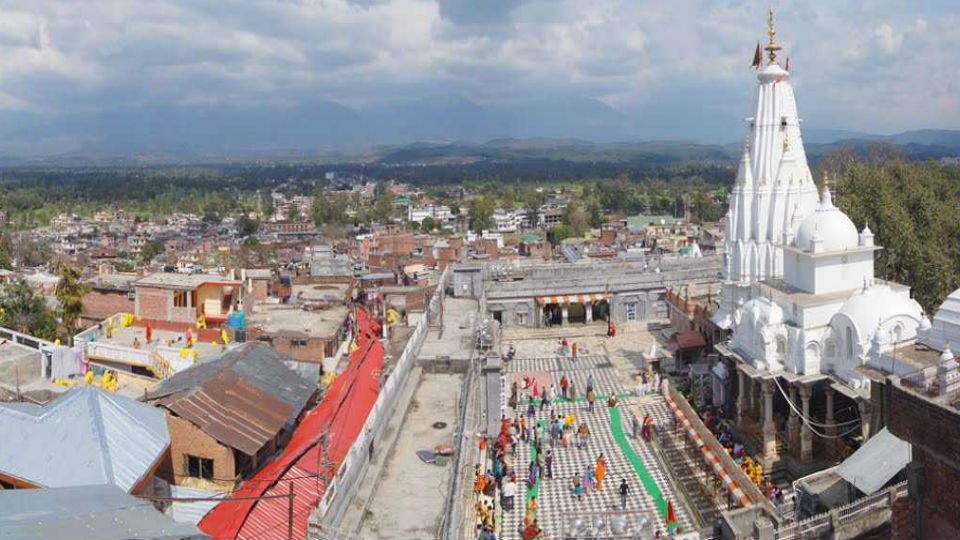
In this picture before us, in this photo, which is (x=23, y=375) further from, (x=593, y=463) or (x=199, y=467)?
(x=593, y=463)

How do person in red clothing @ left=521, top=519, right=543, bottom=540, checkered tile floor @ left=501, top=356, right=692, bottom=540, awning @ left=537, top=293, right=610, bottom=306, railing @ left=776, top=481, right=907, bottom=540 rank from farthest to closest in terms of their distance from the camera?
awning @ left=537, top=293, right=610, bottom=306, checkered tile floor @ left=501, top=356, right=692, bottom=540, person in red clothing @ left=521, top=519, right=543, bottom=540, railing @ left=776, top=481, right=907, bottom=540

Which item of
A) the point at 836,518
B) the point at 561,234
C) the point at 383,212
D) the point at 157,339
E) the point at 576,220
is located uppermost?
the point at 383,212

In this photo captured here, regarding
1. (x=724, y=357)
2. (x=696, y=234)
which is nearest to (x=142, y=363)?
(x=724, y=357)

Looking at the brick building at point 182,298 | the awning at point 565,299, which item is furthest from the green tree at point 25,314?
the awning at point 565,299

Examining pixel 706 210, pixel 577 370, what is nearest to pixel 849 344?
pixel 577 370

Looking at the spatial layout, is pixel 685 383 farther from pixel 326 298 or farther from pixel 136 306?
pixel 136 306

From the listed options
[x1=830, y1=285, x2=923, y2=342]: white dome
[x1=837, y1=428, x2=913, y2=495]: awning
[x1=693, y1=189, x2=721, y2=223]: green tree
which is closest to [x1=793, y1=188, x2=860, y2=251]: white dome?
[x1=830, y1=285, x2=923, y2=342]: white dome

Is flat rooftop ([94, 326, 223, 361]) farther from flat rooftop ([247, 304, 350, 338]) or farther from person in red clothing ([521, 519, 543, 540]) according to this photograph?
person in red clothing ([521, 519, 543, 540])
